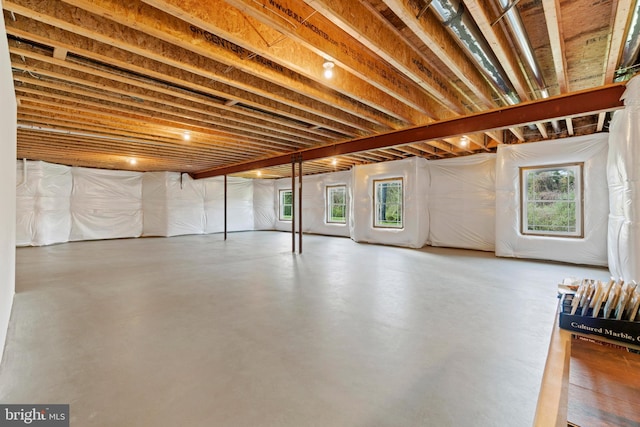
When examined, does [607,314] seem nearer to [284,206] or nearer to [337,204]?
[337,204]

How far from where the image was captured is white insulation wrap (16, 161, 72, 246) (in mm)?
6926

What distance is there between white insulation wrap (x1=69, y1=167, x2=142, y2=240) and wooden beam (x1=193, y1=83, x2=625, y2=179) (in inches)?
290

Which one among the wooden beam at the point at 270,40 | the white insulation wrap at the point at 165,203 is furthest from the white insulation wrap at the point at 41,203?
the wooden beam at the point at 270,40

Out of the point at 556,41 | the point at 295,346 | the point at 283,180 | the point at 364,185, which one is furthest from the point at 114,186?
the point at 556,41

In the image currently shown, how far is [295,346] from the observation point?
6.80 feet

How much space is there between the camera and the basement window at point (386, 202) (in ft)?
25.3

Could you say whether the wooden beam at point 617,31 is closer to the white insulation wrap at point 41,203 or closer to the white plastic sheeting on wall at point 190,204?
the white plastic sheeting on wall at point 190,204

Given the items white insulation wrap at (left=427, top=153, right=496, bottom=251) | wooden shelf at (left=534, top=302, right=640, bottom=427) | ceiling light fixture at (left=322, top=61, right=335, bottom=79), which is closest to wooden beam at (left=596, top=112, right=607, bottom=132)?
white insulation wrap at (left=427, top=153, right=496, bottom=251)

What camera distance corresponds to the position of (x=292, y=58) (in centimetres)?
244

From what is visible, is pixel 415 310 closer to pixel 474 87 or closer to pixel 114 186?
pixel 474 87

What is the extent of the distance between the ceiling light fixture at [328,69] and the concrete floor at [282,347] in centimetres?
231

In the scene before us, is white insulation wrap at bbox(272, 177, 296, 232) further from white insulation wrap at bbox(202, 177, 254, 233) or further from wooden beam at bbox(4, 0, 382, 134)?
wooden beam at bbox(4, 0, 382, 134)

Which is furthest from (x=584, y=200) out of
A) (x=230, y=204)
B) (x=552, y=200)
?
(x=230, y=204)

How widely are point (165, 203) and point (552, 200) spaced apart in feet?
34.3
